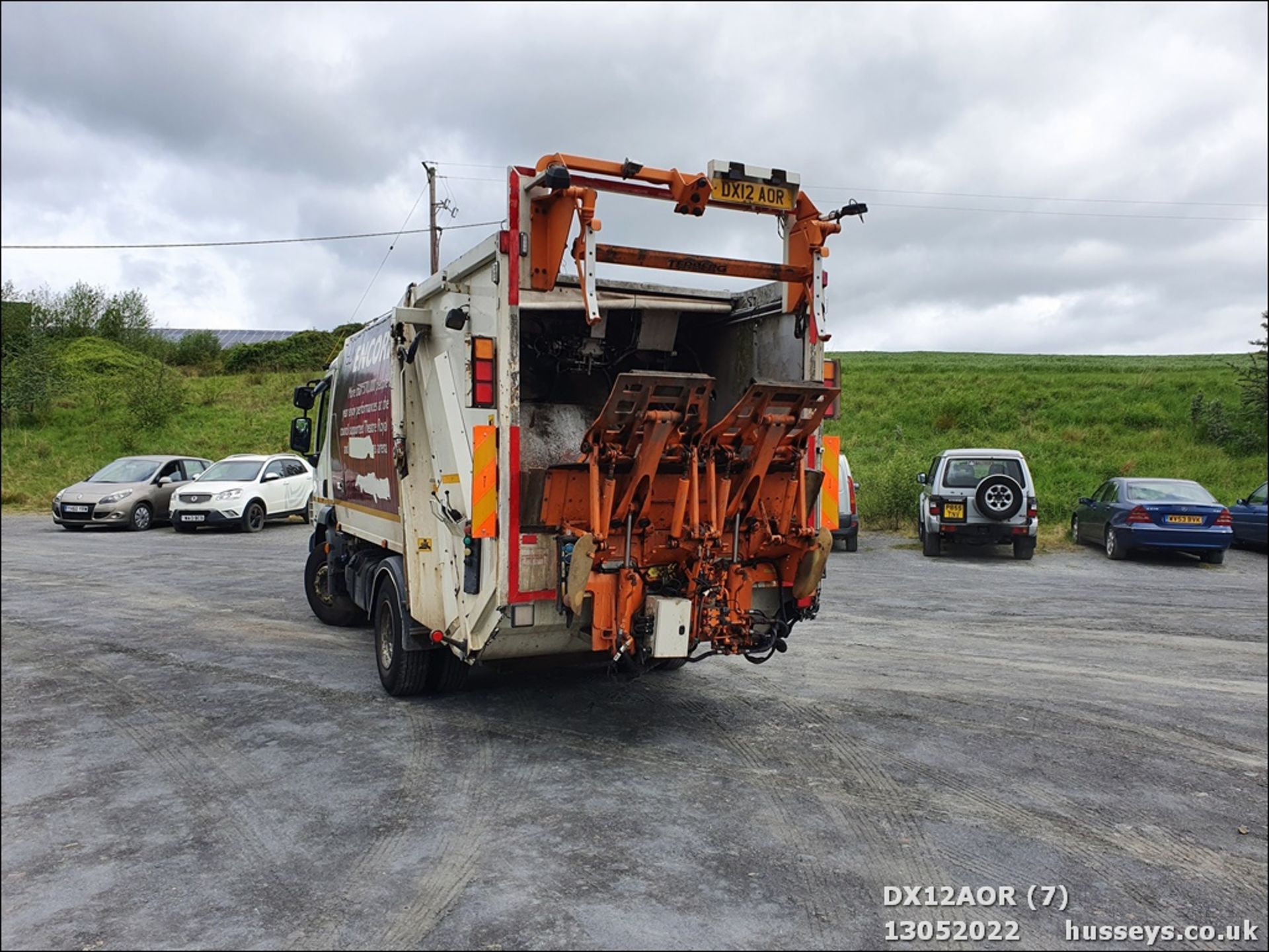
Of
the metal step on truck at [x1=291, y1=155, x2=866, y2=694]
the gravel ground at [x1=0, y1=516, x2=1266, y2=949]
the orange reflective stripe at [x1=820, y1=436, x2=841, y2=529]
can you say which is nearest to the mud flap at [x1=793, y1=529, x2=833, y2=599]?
the metal step on truck at [x1=291, y1=155, x2=866, y2=694]

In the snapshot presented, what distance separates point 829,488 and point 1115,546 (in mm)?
11008

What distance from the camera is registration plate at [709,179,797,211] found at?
17.1 feet

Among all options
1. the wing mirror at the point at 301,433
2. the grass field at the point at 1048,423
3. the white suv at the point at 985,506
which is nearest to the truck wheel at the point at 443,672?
the wing mirror at the point at 301,433

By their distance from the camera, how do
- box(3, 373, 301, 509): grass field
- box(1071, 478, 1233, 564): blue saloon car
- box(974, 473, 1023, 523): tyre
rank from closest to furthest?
1. box(3, 373, 301, 509): grass field
2. box(1071, 478, 1233, 564): blue saloon car
3. box(974, 473, 1023, 523): tyre

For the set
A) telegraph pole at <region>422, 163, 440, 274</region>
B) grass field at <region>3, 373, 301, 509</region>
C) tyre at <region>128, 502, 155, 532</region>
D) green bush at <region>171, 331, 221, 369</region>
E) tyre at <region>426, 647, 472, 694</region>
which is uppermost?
telegraph pole at <region>422, 163, 440, 274</region>

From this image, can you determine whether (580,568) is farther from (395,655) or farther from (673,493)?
(395,655)

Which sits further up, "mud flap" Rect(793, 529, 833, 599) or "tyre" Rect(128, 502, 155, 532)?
"tyre" Rect(128, 502, 155, 532)

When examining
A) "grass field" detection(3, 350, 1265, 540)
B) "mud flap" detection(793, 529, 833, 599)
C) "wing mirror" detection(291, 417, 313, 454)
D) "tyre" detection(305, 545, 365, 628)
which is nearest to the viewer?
"grass field" detection(3, 350, 1265, 540)

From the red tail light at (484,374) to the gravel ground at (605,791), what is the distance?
2115 millimetres

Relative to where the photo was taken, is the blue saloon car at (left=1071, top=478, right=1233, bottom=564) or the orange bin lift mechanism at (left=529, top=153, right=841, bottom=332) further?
the blue saloon car at (left=1071, top=478, right=1233, bottom=564)

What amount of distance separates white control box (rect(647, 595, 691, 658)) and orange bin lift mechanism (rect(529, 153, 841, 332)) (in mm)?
1641

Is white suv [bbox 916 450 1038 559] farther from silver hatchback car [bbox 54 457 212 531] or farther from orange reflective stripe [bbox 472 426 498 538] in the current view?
silver hatchback car [bbox 54 457 212 531]

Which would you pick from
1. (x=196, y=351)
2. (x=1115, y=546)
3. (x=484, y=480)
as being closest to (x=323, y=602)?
(x=196, y=351)

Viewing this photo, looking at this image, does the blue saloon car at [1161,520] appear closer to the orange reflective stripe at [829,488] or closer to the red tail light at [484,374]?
the orange reflective stripe at [829,488]
